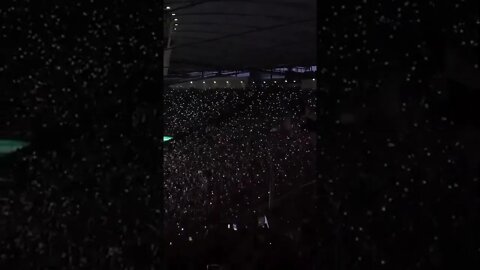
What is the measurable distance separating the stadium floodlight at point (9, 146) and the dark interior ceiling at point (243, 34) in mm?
3702

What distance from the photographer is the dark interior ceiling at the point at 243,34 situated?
6.10 metres

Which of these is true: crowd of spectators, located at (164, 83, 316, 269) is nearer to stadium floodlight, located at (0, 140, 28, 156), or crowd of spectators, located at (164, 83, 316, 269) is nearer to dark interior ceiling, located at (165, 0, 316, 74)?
dark interior ceiling, located at (165, 0, 316, 74)

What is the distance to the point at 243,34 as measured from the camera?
748cm

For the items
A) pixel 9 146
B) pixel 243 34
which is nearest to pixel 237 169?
pixel 243 34

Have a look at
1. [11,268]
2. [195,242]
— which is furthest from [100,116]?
[195,242]

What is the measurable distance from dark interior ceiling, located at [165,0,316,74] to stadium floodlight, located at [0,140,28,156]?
3702 mm

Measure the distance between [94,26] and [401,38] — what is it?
1091 millimetres

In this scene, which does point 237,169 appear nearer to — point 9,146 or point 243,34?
point 243,34

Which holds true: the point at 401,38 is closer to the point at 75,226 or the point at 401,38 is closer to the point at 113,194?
the point at 113,194

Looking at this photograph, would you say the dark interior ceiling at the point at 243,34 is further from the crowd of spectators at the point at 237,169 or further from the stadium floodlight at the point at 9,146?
the stadium floodlight at the point at 9,146

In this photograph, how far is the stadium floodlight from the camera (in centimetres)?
196

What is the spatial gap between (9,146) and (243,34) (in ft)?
19.0

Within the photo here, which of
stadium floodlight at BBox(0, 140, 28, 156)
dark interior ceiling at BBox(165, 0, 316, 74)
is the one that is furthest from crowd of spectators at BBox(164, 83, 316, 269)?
stadium floodlight at BBox(0, 140, 28, 156)

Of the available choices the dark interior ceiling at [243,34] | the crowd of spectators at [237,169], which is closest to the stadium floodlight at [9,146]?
the crowd of spectators at [237,169]
